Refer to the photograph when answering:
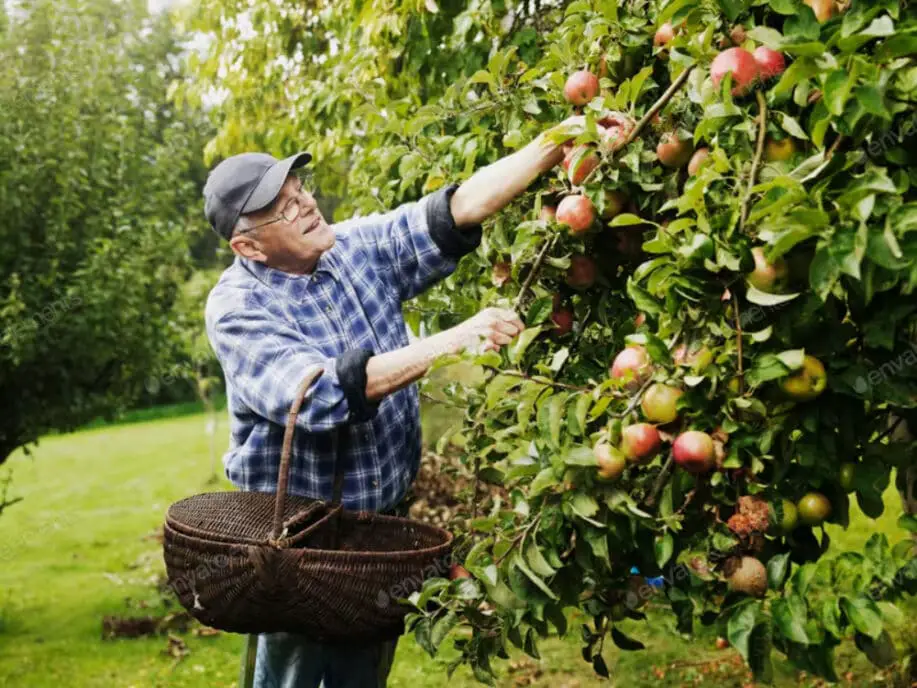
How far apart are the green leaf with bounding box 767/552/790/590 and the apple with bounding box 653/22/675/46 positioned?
98 centimetres

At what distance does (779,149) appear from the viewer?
1701 mm

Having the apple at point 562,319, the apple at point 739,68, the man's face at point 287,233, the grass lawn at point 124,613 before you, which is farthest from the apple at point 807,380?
the man's face at point 287,233

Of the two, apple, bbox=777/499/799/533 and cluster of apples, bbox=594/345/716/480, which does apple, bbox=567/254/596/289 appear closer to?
cluster of apples, bbox=594/345/716/480

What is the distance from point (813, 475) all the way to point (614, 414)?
1.19 feet

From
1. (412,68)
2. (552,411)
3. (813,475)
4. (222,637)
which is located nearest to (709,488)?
(813,475)

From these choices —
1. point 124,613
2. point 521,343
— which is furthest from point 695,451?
point 124,613

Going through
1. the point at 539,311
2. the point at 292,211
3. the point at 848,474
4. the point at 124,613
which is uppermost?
the point at 292,211

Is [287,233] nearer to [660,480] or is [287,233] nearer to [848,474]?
[660,480]

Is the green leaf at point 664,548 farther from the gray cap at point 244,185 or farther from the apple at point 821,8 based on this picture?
the gray cap at point 244,185

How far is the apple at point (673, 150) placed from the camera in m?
1.99

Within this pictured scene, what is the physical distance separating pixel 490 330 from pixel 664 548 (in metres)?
0.57

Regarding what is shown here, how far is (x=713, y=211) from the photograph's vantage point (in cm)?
174

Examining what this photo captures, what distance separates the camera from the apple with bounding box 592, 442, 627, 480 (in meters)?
1.77

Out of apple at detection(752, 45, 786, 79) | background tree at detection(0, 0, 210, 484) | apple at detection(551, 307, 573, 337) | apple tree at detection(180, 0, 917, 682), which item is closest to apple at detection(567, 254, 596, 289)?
apple tree at detection(180, 0, 917, 682)
